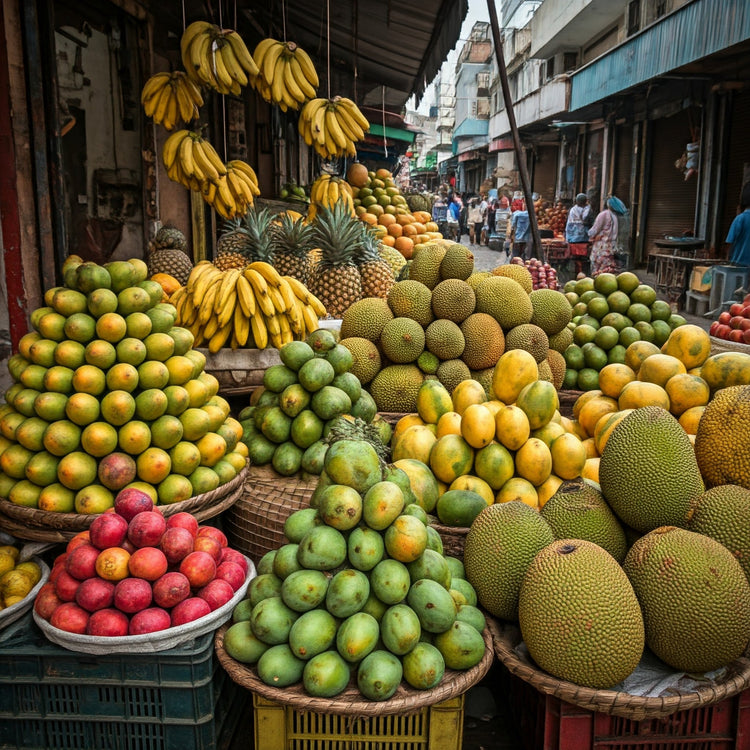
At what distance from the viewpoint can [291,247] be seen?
4555 millimetres

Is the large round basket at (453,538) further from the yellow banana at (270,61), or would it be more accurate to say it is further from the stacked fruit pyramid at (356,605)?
the yellow banana at (270,61)

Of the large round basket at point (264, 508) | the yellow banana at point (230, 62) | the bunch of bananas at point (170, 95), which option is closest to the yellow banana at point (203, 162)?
the bunch of bananas at point (170, 95)

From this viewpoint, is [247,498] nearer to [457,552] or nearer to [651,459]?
[457,552]

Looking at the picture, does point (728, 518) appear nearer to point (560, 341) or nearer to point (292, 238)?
point (560, 341)

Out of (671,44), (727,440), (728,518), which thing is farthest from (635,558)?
(671,44)

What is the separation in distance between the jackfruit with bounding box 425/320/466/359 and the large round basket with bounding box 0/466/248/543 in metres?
1.47

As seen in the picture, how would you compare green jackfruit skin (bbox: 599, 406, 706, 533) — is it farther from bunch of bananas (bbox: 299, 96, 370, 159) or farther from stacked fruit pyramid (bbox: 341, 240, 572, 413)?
bunch of bananas (bbox: 299, 96, 370, 159)

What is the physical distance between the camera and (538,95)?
67.4 feet

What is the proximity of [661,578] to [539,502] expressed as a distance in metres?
0.71

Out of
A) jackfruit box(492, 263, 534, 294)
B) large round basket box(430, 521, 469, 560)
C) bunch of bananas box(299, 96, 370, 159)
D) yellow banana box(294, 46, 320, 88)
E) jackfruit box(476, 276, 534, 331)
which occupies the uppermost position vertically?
yellow banana box(294, 46, 320, 88)

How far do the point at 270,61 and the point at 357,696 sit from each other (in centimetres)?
410

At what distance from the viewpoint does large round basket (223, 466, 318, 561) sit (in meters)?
2.61

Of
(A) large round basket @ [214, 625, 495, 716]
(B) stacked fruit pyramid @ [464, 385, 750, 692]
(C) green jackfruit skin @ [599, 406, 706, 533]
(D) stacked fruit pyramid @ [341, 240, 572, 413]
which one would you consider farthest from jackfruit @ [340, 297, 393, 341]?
(A) large round basket @ [214, 625, 495, 716]

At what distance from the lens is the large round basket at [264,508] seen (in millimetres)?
2613
